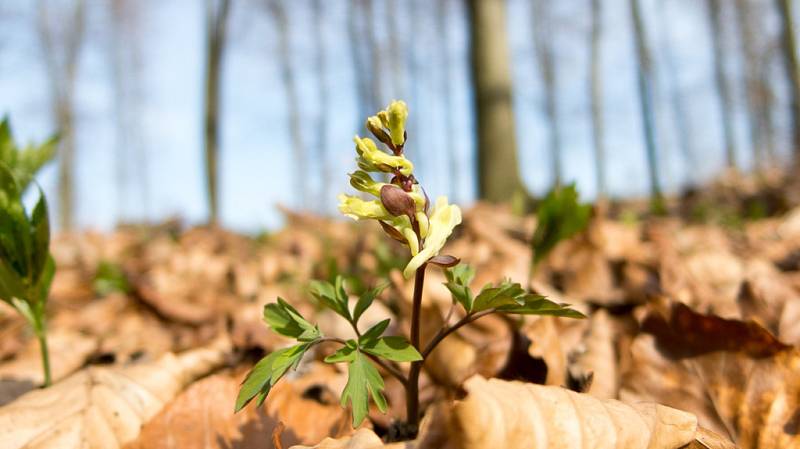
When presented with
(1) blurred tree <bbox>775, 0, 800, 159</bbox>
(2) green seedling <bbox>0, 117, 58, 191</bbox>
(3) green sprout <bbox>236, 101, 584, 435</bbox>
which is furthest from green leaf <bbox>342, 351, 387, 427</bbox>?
(1) blurred tree <bbox>775, 0, 800, 159</bbox>

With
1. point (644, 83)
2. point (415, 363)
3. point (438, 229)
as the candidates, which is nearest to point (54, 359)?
point (415, 363)

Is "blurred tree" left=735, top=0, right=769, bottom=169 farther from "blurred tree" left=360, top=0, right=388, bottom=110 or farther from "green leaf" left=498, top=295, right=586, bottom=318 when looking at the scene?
"green leaf" left=498, top=295, right=586, bottom=318

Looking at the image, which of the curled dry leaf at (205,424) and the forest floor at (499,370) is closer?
the forest floor at (499,370)

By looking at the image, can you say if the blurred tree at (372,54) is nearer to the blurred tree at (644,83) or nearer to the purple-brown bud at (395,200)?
the blurred tree at (644,83)

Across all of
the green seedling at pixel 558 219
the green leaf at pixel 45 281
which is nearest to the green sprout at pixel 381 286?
the green leaf at pixel 45 281

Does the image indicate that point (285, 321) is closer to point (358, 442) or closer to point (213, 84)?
point (358, 442)
